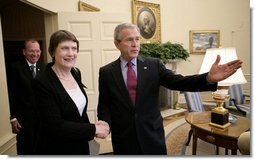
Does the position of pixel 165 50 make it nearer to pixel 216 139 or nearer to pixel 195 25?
pixel 195 25

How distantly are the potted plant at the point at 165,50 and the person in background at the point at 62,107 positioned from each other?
72 centimetres

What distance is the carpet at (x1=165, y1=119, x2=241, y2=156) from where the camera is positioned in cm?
146

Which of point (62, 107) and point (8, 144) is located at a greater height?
point (62, 107)

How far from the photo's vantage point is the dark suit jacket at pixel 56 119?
1102 mm

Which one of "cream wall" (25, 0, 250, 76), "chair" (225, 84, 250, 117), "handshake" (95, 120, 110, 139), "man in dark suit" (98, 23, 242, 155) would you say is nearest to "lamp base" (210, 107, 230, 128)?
"chair" (225, 84, 250, 117)

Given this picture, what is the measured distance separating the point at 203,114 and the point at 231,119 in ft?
0.83

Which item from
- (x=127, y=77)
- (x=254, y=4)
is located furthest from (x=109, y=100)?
(x=254, y=4)

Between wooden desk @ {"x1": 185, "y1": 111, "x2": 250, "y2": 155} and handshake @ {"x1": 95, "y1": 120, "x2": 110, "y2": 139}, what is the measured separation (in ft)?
2.15

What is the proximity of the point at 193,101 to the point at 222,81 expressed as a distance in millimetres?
389

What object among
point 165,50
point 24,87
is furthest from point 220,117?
point 24,87

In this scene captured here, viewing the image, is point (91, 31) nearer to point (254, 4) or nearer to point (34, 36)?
point (34, 36)

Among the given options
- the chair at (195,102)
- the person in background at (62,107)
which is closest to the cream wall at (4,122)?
the person in background at (62,107)

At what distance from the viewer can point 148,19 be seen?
1.66 meters

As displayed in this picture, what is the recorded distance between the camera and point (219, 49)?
4.53 feet
